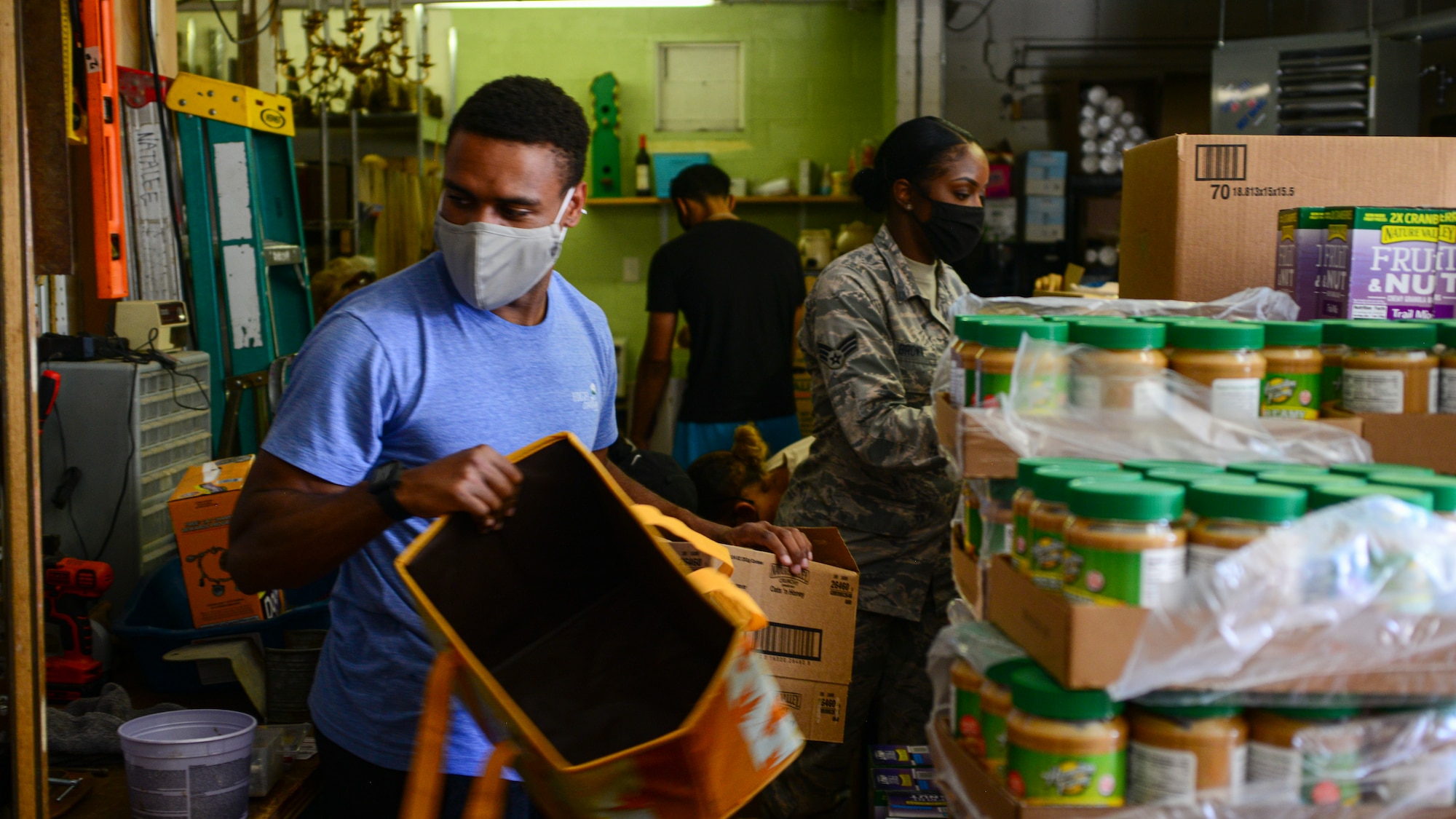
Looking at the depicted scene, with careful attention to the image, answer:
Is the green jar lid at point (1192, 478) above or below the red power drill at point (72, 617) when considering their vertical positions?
above

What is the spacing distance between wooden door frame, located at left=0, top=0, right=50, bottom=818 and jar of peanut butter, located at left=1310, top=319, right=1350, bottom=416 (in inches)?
71.4

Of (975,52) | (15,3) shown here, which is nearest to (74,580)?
(15,3)

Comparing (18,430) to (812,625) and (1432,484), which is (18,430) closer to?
(812,625)

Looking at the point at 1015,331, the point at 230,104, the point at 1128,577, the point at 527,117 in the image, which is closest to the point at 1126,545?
the point at 1128,577

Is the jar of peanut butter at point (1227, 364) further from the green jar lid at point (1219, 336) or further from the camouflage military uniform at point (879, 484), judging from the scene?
the camouflage military uniform at point (879, 484)

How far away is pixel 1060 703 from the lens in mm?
1035

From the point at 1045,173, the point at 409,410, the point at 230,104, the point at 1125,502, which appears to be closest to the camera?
the point at 1125,502

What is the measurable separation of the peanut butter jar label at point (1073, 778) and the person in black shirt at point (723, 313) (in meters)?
3.61

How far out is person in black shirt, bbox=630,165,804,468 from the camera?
461 centimetres

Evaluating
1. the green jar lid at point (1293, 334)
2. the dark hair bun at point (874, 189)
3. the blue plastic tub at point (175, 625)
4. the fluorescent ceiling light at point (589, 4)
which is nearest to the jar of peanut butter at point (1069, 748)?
the green jar lid at point (1293, 334)

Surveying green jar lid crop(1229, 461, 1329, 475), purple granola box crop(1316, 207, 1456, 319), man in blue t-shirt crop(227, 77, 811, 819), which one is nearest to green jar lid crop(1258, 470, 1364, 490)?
green jar lid crop(1229, 461, 1329, 475)

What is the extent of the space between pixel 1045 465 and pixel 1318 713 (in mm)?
340

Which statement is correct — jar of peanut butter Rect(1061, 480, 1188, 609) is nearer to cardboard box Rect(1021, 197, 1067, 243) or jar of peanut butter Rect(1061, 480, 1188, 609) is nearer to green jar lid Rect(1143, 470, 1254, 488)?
green jar lid Rect(1143, 470, 1254, 488)

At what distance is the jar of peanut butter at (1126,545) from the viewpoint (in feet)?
3.29
